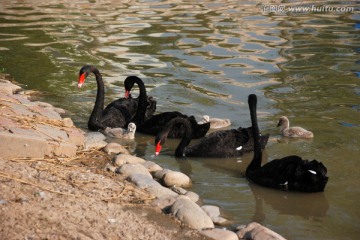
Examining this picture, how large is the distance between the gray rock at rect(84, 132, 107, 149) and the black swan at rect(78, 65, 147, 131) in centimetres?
84

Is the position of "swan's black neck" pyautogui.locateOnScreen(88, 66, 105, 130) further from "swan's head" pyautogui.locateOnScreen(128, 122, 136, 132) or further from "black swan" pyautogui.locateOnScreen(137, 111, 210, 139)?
"black swan" pyautogui.locateOnScreen(137, 111, 210, 139)

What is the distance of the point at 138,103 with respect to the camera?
11.0m

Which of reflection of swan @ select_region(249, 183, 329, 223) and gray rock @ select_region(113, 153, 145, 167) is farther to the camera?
gray rock @ select_region(113, 153, 145, 167)

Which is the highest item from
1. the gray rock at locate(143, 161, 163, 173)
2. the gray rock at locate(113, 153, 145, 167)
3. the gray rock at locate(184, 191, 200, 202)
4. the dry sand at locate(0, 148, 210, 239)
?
the dry sand at locate(0, 148, 210, 239)

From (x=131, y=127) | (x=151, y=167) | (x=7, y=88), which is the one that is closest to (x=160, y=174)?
(x=151, y=167)

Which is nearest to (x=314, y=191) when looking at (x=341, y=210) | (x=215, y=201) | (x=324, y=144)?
(x=341, y=210)

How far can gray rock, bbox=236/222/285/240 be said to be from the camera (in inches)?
249

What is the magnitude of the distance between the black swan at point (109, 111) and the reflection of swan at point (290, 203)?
117 inches

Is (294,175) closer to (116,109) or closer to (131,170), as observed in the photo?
(131,170)

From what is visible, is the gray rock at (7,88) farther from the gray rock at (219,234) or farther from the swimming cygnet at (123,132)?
the gray rock at (219,234)

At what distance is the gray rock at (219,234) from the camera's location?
20.5 feet

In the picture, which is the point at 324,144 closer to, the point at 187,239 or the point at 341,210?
the point at 341,210

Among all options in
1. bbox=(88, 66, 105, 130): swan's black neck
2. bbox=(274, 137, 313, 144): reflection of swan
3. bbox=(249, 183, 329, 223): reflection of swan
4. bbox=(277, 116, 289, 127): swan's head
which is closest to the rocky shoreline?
bbox=(249, 183, 329, 223): reflection of swan

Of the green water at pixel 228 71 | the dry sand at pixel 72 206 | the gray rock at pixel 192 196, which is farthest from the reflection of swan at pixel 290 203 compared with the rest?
the dry sand at pixel 72 206
